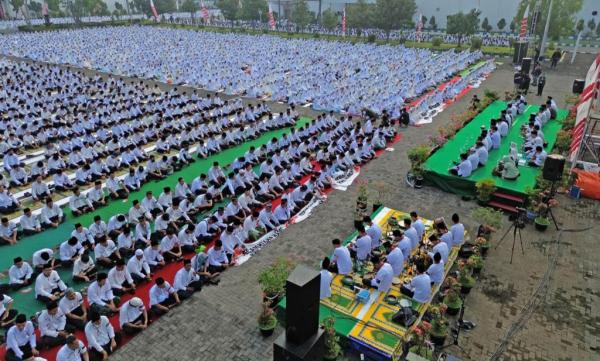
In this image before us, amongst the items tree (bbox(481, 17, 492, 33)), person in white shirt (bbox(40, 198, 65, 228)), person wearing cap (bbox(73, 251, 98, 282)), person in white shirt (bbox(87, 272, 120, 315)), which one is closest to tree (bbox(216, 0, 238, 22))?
tree (bbox(481, 17, 492, 33))

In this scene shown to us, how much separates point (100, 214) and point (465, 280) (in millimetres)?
9201

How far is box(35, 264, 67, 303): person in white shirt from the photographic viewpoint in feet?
26.0

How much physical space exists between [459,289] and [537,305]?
5.02 ft

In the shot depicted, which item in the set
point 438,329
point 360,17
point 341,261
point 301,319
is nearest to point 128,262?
point 341,261

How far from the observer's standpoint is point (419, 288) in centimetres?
762

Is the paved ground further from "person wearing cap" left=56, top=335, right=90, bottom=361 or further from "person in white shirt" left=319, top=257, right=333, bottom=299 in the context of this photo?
"person in white shirt" left=319, top=257, right=333, bottom=299

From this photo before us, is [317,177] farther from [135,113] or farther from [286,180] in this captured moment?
[135,113]

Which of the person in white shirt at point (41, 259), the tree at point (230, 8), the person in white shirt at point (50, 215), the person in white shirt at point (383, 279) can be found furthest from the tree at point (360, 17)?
the person in white shirt at point (41, 259)

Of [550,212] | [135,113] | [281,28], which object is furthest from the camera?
[281,28]

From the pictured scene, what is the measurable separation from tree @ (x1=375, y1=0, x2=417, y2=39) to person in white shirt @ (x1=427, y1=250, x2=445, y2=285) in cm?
3785

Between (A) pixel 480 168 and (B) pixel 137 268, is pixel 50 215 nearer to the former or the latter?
(B) pixel 137 268

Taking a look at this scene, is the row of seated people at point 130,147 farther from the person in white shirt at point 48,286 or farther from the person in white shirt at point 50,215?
the person in white shirt at point 48,286

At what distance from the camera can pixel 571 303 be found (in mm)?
8109

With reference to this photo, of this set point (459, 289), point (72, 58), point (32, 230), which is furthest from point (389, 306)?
point (72, 58)
